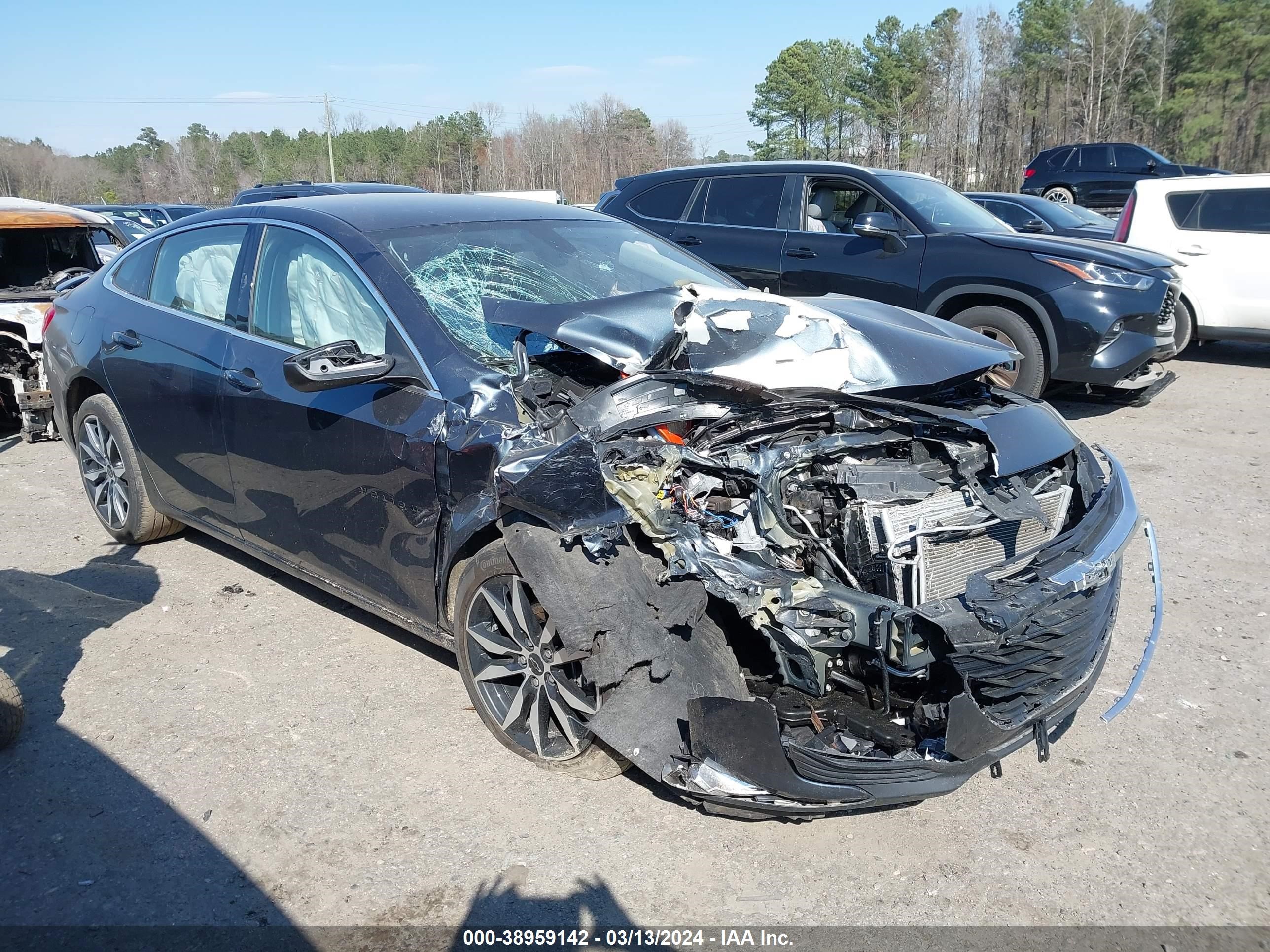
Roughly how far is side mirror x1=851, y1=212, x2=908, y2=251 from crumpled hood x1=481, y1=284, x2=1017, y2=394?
165 inches

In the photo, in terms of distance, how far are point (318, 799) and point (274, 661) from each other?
3.59 feet

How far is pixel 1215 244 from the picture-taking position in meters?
9.33

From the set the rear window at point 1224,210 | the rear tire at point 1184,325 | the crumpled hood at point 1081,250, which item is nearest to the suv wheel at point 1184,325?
the rear tire at point 1184,325

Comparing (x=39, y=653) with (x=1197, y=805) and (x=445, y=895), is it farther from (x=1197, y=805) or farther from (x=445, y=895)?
(x=1197, y=805)

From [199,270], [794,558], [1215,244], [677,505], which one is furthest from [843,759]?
[1215,244]

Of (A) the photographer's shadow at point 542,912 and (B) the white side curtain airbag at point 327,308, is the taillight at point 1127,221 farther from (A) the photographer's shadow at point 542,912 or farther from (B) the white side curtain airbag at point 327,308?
(A) the photographer's shadow at point 542,912

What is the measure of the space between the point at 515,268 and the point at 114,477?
288 cm

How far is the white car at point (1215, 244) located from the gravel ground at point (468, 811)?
5.84m

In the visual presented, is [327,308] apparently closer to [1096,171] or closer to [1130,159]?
[1096,171]

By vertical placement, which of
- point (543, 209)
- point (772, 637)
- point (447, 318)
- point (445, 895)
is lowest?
point (445, 895)

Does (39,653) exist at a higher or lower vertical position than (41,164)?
lower

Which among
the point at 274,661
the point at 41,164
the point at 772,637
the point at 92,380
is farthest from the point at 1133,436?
the point at 41,164

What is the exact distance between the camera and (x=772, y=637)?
2.61 metres

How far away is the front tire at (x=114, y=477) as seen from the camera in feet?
16.4
